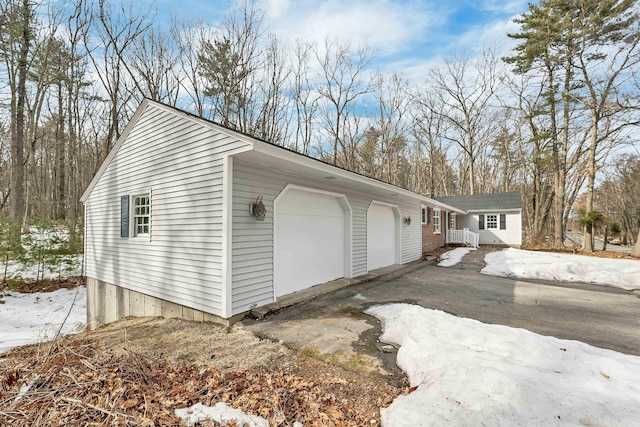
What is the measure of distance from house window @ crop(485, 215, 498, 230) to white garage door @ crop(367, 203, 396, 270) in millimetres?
10772

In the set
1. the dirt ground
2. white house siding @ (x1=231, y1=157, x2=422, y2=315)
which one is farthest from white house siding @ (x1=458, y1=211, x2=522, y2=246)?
the dirt ground

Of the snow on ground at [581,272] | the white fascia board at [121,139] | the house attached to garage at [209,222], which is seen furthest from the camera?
the snow on ground at [581,272]

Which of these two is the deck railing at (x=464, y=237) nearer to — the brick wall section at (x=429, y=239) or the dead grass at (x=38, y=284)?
the brick wall section at (x=429, y=239)

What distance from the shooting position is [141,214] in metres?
6.05

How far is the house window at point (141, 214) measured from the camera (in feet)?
19.5

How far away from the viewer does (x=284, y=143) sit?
16.9 meters

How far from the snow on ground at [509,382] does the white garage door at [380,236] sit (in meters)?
4.91

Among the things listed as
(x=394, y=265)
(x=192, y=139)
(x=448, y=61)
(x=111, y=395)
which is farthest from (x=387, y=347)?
(x=448, y=61)

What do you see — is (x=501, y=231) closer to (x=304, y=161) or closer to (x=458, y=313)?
(x=458, y=313)

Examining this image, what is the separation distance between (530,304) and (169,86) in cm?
1659

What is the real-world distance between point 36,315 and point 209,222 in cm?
→ 732

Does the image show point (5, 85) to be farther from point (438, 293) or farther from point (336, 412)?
point (438, 293)

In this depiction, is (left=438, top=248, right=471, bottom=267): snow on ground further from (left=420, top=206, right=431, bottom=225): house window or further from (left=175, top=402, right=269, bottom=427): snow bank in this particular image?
(left=175, top=402, right=269, bottom=427): snow bank

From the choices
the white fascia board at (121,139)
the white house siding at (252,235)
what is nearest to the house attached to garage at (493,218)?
the white house siding at (252,235)
